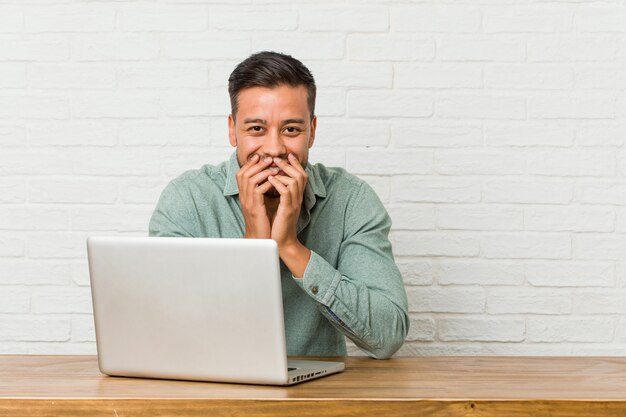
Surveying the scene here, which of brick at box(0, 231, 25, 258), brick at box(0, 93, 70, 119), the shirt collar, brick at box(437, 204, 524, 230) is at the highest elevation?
brick at box(0, 93, 70, 119)

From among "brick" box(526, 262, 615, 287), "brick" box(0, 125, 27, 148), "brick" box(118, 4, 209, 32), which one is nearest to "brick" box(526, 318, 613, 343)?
"brick" box(526, 262, 615, 287)

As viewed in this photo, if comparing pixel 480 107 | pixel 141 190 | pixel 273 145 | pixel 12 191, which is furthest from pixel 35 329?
pixel 480 107

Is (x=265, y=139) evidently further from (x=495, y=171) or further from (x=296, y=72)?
(x=495, y=171)

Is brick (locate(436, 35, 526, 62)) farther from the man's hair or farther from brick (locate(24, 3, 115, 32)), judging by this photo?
brick (locate(24, 3, 115, 32))

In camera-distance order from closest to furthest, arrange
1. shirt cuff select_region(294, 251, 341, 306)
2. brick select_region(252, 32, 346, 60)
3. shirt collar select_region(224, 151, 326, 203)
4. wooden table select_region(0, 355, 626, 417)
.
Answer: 1. wooden table select_region(0, 355, 626, 417)
2. shirt cuff select_region(294, 251, 341, 306)
3. shirt collar select_region(224, 151, 326, 203)
4. brick select_region(252, 32, 346, 60)

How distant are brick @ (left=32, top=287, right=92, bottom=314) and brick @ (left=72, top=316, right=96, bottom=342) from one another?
26 mm

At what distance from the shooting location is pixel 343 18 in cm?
247

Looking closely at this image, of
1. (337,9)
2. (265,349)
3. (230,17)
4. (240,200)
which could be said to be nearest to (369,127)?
(337,9)

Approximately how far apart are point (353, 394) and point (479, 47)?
1.44 m

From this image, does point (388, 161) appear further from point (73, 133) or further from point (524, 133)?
point (73, 133)

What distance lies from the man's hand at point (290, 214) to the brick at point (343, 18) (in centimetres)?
67

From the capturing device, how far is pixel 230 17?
2477 millimetres

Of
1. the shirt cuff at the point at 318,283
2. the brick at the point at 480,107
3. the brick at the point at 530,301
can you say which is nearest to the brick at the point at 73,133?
the brick at the point at 480,107

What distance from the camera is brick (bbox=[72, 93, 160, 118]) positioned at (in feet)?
8.14
